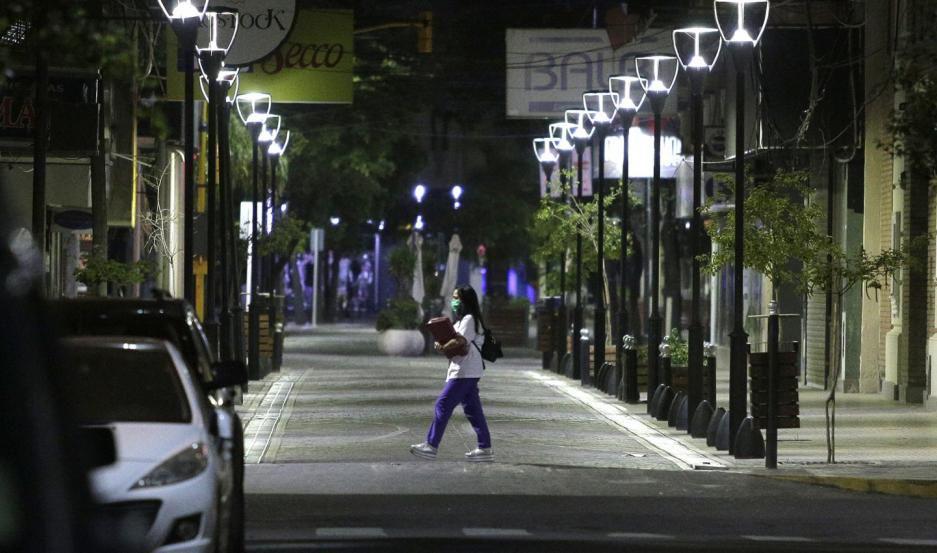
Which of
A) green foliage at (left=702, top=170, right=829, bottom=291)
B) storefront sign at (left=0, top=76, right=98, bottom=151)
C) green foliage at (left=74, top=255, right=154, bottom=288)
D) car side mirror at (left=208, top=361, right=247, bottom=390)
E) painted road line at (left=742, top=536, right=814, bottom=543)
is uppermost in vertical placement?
storefront sign at (left=0, top=76, right=98, bottom=151)

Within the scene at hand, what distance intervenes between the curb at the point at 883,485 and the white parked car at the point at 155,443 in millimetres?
7861

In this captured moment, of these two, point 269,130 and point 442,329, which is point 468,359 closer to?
point 442,329

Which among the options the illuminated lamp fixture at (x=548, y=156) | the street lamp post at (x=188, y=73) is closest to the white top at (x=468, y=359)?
the street lamp post at (x=188, y=73)

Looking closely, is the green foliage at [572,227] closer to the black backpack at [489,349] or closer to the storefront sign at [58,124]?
the storefront sign at [58,124]

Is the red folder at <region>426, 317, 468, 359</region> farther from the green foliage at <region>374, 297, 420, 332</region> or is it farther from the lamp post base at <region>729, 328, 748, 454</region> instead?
the green foliage at <region>374, 297, 420, 332</region>

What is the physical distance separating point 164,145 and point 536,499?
25933 mm

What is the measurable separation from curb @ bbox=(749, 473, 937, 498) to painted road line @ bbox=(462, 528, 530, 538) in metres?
4.71

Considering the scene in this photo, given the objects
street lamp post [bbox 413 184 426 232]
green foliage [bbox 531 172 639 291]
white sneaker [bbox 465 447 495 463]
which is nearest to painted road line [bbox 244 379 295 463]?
white sneaker [bbox 465 447 495 463]

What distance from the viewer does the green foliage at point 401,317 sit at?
46312 mm

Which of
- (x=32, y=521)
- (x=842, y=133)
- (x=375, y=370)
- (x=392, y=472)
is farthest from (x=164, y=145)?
(x=32, y=521)

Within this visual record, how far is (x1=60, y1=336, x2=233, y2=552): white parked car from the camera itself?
8383 mm

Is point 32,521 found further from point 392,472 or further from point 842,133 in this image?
point 842,133

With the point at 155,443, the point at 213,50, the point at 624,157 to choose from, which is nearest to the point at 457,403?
the point at 213,50

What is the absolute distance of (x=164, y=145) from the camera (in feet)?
130
